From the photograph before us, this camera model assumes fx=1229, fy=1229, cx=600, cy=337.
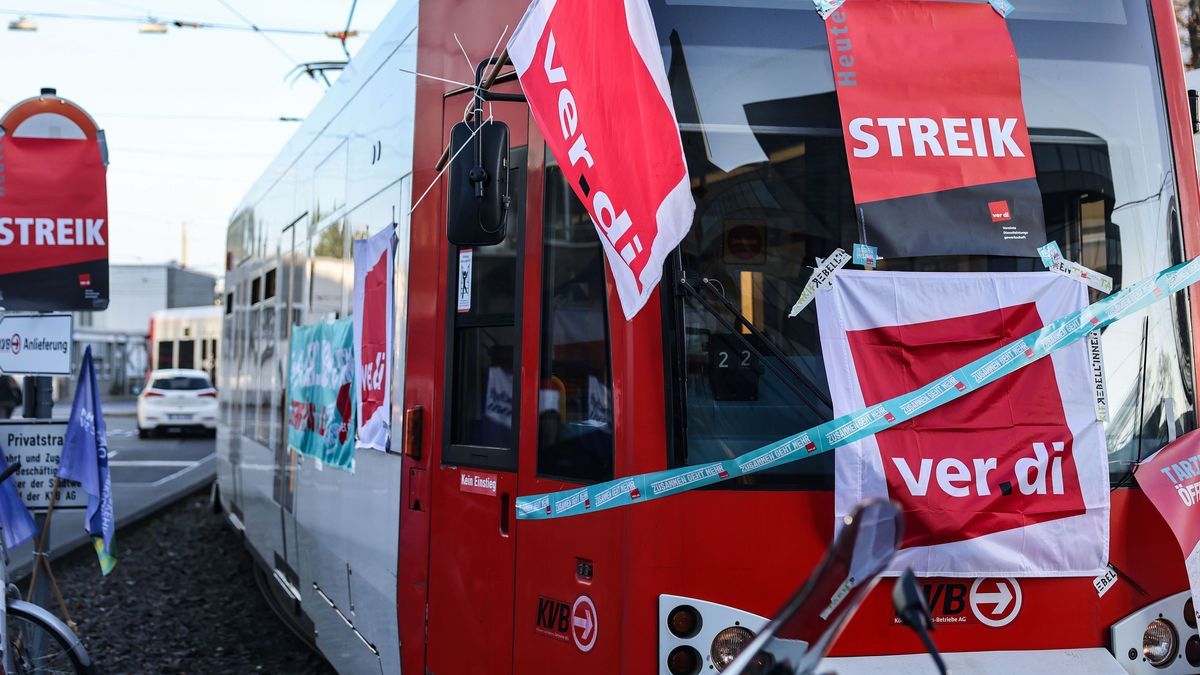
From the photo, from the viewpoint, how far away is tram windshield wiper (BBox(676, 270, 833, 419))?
356cm

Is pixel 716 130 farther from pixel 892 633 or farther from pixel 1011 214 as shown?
pixel 892 633

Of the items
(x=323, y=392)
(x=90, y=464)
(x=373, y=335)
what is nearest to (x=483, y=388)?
(x=373, y=335)

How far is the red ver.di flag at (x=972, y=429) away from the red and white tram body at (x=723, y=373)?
0.09 metres

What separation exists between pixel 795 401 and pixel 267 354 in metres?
6.33

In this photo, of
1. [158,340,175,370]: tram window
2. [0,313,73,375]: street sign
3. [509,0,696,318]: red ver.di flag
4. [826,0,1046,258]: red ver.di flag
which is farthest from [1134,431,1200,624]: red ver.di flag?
[158,340,175,370]: tram window

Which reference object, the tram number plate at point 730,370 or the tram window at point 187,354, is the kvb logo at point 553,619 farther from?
the tram window at point 187,354

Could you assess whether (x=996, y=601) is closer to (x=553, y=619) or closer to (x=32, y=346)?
(x=553, y=619)

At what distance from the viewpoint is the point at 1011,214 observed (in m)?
3.71

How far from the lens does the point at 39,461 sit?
6625mm

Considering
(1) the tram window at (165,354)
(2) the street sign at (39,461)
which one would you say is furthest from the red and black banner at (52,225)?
(1) the tram window at (165,354)

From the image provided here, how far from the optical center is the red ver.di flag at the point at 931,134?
3650 millimetres

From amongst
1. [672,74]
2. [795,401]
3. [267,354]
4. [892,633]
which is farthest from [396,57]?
[267,354]

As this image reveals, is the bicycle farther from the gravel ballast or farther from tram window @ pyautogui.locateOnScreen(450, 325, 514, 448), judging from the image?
tram window @ pyautogui.locateOnScreen(450, 325, 514, 448)

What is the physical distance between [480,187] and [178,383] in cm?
2808
